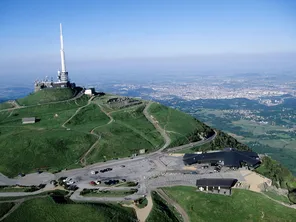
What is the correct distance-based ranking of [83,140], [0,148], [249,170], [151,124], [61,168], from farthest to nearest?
[151,124] < [83,140] < [0,148] < [61,168] < [249,170]

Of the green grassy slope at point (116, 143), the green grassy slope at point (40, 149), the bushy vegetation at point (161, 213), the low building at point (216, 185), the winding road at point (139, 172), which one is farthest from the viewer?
the green grassy slope at point (116, 143)

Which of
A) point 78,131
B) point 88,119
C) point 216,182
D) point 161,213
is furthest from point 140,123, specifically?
point 161,213

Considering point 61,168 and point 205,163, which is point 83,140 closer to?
point 61,168

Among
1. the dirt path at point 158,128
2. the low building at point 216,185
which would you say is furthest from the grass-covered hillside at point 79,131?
the low building at point 216,185

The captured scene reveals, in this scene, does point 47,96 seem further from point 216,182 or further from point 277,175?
point 277,175

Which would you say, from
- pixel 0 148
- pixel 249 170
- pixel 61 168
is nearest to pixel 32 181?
pixel 61 168

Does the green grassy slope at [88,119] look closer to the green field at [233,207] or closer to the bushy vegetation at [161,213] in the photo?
the bushy vegetation at [161,213]
